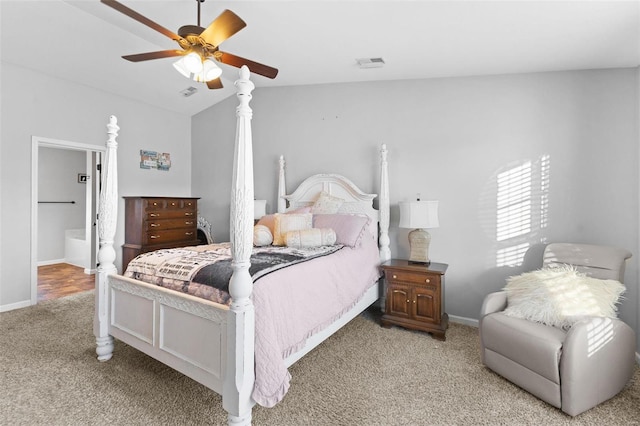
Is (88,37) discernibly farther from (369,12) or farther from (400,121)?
(400,121)

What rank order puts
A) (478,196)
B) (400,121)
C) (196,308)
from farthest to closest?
(400,121) < (478,196) < (196,308)

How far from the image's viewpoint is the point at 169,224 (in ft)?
15.1

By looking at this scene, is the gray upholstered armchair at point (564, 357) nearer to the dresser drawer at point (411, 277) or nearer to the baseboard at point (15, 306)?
the dresser drawer at point (411, 277)

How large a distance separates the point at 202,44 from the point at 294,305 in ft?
6.48

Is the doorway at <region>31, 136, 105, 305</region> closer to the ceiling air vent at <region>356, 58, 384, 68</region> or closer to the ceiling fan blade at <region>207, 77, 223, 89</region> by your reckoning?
the ceiling fan blade at <region>207, 77, 223, 89</region>

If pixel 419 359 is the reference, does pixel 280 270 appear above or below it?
above

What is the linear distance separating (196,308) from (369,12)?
2.42 metres

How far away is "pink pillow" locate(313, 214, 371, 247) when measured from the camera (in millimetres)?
3168

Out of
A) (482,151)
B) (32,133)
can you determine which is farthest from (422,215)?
(32,133)

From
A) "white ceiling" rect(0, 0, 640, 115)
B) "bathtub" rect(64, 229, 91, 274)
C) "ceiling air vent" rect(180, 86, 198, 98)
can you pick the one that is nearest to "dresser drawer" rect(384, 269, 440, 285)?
"white ceiling" rect(0, 0, 640, 115)

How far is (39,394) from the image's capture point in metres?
2.02

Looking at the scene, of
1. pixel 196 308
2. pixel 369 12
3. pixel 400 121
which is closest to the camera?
pixel 196 308

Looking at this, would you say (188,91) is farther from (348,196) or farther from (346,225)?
(346,225)

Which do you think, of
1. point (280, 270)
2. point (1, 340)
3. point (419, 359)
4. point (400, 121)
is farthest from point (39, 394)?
point (400, 121)
